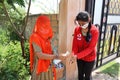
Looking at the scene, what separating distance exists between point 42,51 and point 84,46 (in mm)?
A: 807

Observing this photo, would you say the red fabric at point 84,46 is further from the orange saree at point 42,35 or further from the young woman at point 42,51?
the orange saree at point 42,35

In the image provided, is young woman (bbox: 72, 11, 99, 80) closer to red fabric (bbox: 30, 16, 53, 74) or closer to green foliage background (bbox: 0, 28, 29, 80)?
red fabric (bbox: 30, 16, 53, 74)

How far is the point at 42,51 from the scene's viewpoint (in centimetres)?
360

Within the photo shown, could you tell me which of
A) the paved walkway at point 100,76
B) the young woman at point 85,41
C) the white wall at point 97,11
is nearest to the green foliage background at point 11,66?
the young woman at point 85,41

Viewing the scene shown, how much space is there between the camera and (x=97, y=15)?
224 inches

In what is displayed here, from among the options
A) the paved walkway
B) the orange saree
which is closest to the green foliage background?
the orange saree

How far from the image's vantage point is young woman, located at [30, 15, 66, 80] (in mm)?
3525

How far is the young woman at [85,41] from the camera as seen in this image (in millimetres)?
3741

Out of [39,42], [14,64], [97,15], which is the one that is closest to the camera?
[39,42]

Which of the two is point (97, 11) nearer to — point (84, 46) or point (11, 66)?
point (84, 46)

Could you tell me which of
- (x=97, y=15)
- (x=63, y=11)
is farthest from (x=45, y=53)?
(x=97, y=15)

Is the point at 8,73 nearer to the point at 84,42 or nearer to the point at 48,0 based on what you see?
the point at 84,42

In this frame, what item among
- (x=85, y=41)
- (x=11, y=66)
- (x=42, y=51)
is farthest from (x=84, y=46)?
(x=11, y=66)

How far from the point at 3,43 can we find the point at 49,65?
8.01 feet
